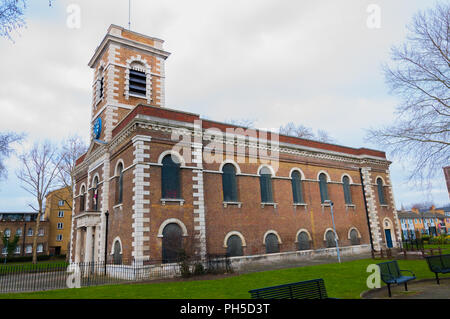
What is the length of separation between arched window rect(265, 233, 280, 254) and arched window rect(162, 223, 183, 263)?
7.21 metres

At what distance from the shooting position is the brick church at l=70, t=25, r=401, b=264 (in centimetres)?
1848

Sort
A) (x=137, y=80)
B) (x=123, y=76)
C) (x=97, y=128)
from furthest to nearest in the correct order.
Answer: (x=137, y=80) → (x=97, y=128) → (x=123, y=76)

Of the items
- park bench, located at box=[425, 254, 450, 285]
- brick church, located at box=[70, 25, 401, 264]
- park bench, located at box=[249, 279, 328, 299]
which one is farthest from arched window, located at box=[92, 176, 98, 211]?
park bench, located at box=[425, 254, 450, 285]

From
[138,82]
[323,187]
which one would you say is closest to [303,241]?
[323,187]

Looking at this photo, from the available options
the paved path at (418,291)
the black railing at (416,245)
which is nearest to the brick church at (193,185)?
the black railing at (416,245)

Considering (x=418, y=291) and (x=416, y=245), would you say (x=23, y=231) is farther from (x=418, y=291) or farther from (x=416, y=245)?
(x=418, y=291)

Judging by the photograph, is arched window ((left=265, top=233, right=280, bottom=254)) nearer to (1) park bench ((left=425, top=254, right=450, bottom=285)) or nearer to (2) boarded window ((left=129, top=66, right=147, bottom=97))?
(1) park bench ((left=425, top=254, right=450, bottom=285))

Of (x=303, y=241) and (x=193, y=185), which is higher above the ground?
(x=193, y=185)

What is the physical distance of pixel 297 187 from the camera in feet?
86.3

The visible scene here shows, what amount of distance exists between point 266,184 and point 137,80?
43.5 feet

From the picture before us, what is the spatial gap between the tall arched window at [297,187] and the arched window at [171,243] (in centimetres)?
1139

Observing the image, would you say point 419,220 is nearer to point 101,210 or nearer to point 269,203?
point 269,203

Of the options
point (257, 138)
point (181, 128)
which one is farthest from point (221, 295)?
point (257, 138)
